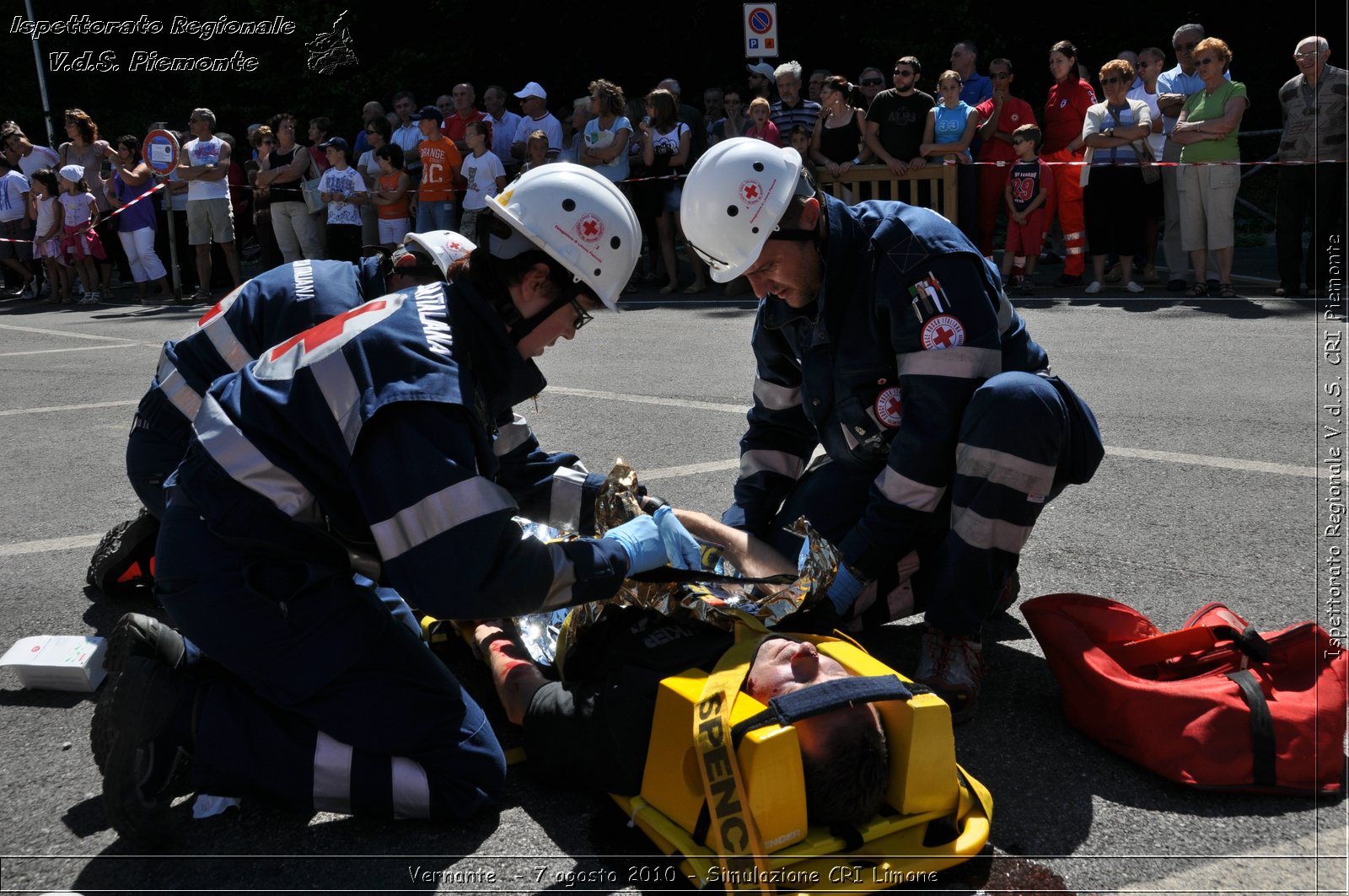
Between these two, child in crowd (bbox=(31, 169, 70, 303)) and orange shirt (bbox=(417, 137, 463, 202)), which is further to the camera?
child in crowd (bbox=(31, 169, 70, 303))

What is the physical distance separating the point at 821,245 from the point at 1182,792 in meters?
1.83

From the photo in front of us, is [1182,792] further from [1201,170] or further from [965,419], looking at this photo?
[1201,170]

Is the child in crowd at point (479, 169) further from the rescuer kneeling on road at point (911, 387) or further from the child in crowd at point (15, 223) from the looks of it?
the rescuer kneeling on road at point (911, 387)

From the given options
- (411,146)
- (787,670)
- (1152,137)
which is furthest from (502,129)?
(787,670)

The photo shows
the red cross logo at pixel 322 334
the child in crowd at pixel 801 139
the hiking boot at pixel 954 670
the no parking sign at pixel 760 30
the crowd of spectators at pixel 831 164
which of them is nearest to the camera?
the red cross logo at pixel 322 334

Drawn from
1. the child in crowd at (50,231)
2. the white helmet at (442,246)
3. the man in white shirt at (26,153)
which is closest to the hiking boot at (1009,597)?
the white helmet at (442,246)

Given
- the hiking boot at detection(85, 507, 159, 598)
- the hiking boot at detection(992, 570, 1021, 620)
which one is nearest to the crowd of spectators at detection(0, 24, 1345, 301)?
the hiking boot at detection(992, 570, 1021, 620)

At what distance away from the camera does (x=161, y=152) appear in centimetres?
1548

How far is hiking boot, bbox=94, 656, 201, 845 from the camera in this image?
2.76 meters

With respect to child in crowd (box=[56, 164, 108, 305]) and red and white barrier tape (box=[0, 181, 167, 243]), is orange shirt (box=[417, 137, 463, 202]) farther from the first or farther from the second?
child in crowd (box=[56, 164, 108, 305])

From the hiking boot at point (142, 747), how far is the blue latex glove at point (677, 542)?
1.31m

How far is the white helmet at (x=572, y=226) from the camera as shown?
9.77 ft

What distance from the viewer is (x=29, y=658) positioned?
3.68 metres

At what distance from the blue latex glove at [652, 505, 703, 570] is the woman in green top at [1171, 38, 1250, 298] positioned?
8.36 meters
